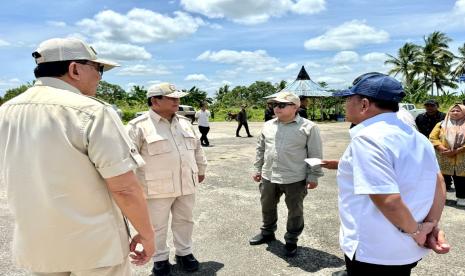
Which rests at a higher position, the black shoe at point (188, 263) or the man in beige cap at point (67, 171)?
the man in beige cap at point (67, 171)

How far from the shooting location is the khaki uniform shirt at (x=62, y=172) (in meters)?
1.75

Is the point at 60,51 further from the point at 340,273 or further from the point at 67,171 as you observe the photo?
the point at 340,273

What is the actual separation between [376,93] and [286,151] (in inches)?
84.5

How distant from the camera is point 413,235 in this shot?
1.98m

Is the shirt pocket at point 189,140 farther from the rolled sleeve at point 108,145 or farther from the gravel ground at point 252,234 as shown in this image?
the rolled sleeve at point 108,145

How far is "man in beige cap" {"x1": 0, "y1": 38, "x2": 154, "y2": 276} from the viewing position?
69.2 inches

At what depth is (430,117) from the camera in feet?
24.0

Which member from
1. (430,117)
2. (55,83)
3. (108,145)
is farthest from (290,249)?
(430,117)

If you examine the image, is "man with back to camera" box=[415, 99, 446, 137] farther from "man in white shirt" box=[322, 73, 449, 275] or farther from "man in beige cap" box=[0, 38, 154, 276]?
"man in beige cap" box=[0, 38, 154, 276]

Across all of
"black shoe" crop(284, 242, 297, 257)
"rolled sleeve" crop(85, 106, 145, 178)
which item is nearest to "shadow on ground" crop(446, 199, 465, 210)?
"black shoe" crop(284, 242, 297, 257)

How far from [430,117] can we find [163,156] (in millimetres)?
5793

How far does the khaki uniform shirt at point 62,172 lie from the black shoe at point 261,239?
2728mm

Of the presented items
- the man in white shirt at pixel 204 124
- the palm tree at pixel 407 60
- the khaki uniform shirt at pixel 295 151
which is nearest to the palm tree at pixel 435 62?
the palm tree at pixel 407 60

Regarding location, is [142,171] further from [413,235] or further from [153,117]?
[413,235]
